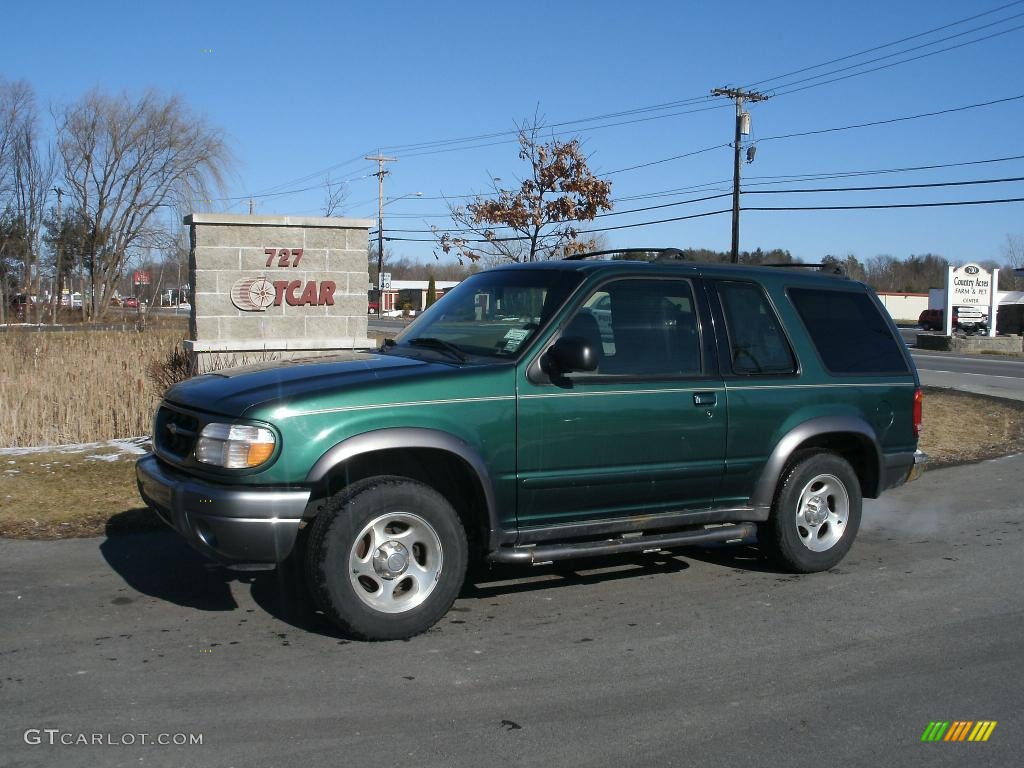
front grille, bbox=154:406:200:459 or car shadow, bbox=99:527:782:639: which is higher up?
front grille, bbox=154:406:200:459

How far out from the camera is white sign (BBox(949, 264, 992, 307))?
38.7 meters

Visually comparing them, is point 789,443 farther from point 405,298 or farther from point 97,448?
point 405,298

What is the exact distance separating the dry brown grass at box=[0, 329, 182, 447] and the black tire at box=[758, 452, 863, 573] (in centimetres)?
698

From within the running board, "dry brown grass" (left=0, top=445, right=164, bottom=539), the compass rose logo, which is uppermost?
the compass rose logo

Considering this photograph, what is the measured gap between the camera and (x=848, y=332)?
6539mm

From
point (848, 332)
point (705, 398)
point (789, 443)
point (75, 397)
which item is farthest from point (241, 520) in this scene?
point (75, 397)

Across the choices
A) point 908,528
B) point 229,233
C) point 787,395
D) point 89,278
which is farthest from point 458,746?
point 89,278

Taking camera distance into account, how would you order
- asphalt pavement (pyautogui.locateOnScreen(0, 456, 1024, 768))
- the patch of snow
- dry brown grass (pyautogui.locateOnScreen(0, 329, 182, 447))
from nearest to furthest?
asphalt pavement (pyautogui.locateOnScreen(0, 456, 1024, 768)) < the patch of snow < dry brown grass (pyautogui.locateOnScreen(0, 329, 182, 447))

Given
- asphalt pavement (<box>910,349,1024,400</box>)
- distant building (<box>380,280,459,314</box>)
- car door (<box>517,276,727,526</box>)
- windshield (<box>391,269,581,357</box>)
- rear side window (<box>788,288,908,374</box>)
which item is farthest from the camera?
distant building (<box>380,280,459,314</box>)

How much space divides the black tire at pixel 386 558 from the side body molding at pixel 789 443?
200 cm

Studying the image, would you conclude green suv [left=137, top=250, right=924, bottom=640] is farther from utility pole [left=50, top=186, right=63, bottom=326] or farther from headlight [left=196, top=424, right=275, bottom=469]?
utility pole [left=50, top=186, right=63, bottom=326]

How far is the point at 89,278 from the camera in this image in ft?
159

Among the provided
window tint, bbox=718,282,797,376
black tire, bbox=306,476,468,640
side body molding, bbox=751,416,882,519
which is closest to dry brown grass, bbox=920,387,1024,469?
side body molding, bbox=751,416,882,519

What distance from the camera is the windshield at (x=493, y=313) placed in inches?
216
